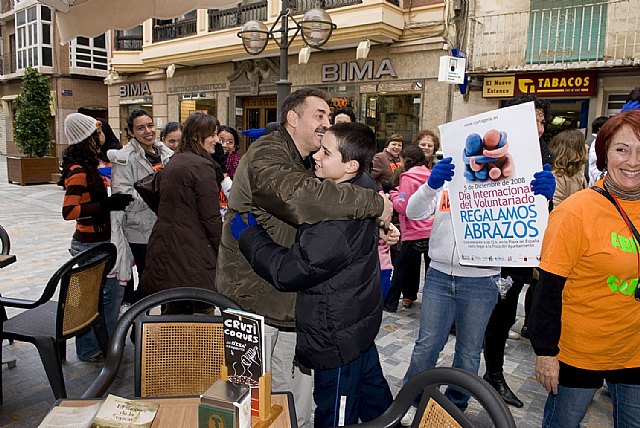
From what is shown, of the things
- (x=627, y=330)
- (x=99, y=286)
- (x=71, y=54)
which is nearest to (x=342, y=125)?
(x=627, y=330)

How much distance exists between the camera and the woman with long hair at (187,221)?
322 cm

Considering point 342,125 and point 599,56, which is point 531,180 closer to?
point 342,125

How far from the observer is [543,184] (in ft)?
7.45

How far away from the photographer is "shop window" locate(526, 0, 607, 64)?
9.27 m

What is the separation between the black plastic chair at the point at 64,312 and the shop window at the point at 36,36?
2587cm

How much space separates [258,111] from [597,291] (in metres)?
13.8

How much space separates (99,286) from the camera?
3.20 meters

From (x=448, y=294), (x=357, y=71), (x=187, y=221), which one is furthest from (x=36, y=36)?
(x=448, y=294)

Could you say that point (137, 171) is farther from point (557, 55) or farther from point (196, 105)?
point (196, 105)

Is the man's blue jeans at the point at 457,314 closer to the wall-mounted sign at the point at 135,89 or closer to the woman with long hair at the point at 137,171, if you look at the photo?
the woman with long hair at the point at 137,171

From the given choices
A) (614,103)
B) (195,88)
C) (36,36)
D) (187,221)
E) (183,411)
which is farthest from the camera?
(36,36)

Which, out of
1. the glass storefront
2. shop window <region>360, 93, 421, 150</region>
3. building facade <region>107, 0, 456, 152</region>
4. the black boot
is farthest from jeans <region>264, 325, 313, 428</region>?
the glass storefront

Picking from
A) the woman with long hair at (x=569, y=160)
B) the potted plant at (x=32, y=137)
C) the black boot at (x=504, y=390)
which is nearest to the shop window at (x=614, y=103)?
the woman with long hair at (x=569, y=160)

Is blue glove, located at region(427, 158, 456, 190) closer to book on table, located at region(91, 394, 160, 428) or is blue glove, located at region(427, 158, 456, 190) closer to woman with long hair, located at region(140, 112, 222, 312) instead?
Result: woman with long hair, located at region(140, 112, 222, 312)
